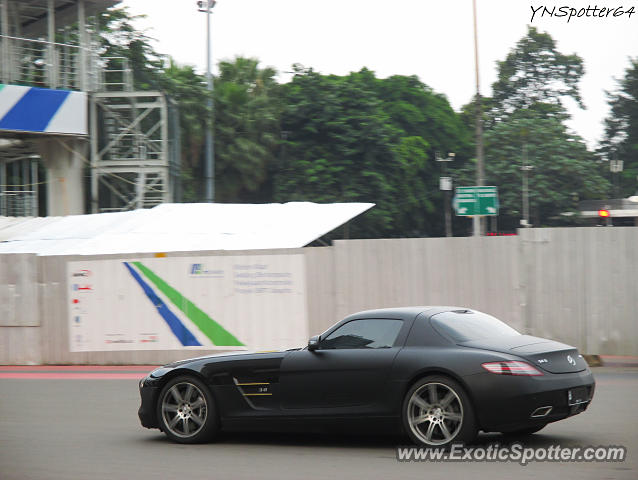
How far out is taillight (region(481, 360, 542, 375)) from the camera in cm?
689

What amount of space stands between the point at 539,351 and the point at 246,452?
2739 millimetres

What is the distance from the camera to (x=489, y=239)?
49.7ft

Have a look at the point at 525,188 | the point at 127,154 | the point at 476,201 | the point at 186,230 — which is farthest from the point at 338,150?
the point at 476,201

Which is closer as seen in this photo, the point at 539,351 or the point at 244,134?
the point at 539,351

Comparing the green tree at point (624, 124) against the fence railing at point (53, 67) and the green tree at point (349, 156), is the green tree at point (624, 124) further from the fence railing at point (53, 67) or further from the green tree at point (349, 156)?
the fence railing at point (53, 67)

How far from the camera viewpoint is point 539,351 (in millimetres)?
7125

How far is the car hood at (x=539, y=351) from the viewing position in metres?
7.02

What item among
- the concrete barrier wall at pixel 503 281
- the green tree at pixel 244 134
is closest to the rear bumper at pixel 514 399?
the concrete barrier wall at pixel 503 281

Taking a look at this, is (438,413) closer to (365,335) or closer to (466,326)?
(466,326)

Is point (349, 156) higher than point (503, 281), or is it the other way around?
point (349, 156)

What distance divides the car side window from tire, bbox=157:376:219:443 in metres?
1.29

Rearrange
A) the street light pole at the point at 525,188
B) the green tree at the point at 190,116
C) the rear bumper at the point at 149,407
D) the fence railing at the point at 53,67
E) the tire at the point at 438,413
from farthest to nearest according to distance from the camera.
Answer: the street light pole at the point at 525,188, the green tree at the point at 190,116, the fence railing at the point at 53,67, the rear bumper at the point at 149,407, the tire at the point at 438,413

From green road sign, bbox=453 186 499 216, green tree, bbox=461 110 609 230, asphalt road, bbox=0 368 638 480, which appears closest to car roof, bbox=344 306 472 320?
asphalt road, bbox=0 368 638 480

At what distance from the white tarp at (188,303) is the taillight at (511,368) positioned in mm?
9245
